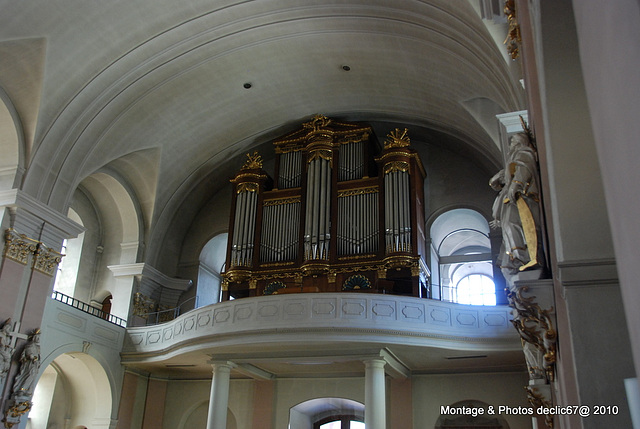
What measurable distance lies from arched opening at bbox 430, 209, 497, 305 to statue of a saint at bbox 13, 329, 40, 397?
9014 millimetres

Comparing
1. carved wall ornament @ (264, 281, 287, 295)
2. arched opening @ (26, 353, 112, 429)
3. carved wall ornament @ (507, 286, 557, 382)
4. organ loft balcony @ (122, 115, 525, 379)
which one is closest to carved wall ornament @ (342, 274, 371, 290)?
organ loft balcony @ (122, 115, 525, 379)

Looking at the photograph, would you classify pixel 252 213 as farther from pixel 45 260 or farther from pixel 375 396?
pixel 375 396

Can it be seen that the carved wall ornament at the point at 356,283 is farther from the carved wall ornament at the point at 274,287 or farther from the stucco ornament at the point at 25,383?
the stucco ornament at the point at 25,383

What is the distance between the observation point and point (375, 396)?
1154 cm

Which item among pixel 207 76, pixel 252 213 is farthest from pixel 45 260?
pixel 207 76

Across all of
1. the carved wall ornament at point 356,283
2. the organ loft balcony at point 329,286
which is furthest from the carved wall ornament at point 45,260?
the carved wall ornament at point 356,283

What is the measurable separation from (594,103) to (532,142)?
2.87 metres

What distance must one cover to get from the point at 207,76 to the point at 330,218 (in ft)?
14.9

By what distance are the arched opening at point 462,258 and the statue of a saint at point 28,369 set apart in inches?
355

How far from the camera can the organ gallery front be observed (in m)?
13.6

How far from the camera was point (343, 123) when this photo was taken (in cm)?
1606

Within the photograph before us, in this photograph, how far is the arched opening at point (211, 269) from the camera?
17.3 metres

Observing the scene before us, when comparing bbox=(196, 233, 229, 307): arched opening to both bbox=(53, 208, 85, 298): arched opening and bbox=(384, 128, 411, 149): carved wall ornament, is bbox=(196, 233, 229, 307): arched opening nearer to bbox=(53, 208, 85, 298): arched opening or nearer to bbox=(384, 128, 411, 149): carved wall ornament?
bbox=(53, 208, 85, 298): arched opening

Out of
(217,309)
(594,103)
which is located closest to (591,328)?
(594,103)
